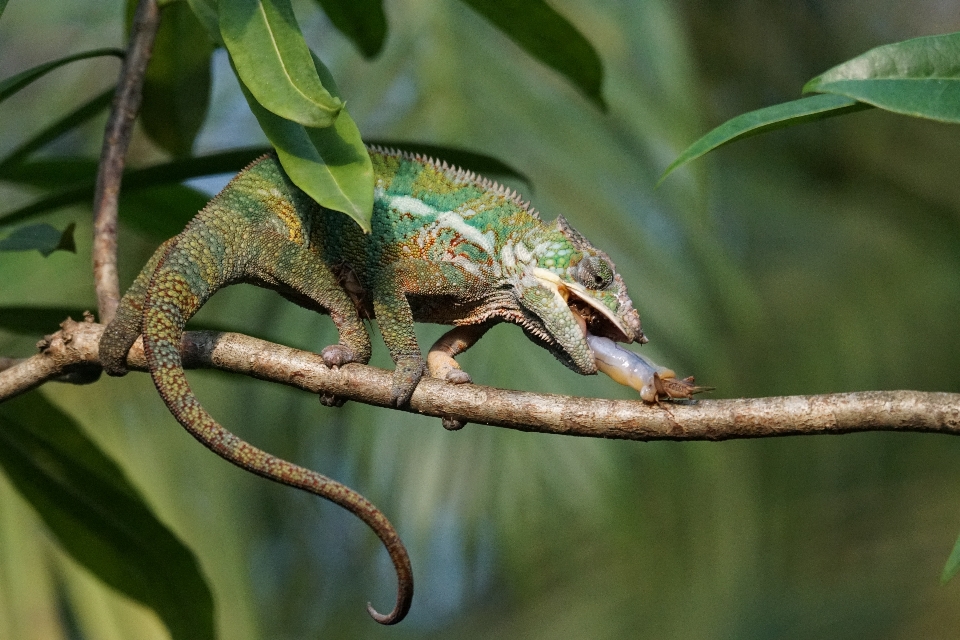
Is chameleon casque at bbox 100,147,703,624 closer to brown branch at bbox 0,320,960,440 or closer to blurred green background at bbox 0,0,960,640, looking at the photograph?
brown branch at bbox 0,320,960,440

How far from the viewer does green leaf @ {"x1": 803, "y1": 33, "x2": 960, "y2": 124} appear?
3.54 ft

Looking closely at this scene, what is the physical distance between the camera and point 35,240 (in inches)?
75.6

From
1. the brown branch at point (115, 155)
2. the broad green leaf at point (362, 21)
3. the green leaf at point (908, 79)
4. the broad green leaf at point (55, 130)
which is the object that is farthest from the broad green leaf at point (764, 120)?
the broad green leaf at point (55, 130)

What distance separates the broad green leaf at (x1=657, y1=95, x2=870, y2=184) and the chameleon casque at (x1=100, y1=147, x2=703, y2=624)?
A: 1.69 feet

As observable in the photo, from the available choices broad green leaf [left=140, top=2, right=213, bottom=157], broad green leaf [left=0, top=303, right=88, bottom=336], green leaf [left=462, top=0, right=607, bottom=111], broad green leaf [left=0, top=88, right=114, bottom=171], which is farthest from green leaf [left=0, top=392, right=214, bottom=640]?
green leaf [left=462, top=0, right=607, bottom=111]

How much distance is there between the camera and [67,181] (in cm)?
237

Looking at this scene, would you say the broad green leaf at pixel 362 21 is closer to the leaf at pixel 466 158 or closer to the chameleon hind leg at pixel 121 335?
the leaf at pixel 466 158

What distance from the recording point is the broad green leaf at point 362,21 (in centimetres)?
225

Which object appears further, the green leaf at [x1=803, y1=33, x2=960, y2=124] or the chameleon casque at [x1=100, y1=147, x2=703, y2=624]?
the chameleon casque at [x1=100, y1=147, x2=703, y2=624]

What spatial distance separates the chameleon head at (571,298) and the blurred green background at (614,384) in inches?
25.7

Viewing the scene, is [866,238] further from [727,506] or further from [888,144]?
[727,506]

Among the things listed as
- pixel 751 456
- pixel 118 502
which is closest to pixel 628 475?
pixel 751 456

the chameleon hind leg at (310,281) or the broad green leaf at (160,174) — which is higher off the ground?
the broad green leaf at (160,174)

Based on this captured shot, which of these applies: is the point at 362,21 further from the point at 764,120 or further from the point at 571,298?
the point at 764,120
